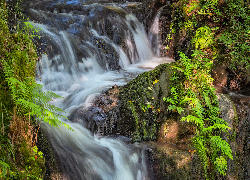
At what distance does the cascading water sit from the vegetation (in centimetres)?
A: 93

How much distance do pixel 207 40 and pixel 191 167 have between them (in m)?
3.94

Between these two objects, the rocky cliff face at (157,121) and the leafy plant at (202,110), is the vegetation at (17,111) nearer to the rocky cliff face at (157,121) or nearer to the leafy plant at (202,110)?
the rocky cliff face at (157,121)

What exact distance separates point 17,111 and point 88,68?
209 inches

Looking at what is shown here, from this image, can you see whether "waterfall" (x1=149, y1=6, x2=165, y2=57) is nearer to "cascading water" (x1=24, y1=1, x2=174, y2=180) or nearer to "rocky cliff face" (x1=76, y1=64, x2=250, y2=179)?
"cascading water" (x1=24, y1=1, x2=174, y2=180)

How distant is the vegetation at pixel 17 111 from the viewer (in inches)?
98.3

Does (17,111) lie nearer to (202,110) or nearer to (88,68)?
(202,110)

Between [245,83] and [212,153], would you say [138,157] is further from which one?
[245,83]

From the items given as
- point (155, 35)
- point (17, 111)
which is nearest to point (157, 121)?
point (17, 111)

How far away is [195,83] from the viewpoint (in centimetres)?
510

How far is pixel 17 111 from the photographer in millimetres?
2824

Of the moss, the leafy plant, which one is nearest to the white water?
the moss

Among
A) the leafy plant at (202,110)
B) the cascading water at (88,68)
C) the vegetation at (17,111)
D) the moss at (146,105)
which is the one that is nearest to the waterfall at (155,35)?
the cascading water at (88,68)

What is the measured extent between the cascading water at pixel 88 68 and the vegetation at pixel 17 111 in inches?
36.7

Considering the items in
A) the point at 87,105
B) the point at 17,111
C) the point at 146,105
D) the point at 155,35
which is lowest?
the point at 146,105
